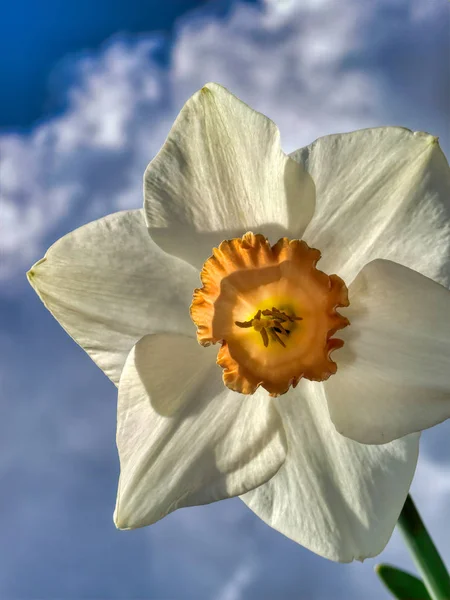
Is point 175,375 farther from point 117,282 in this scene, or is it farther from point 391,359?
point 391,359

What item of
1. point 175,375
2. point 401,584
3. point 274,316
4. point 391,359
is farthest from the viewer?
point 401,584

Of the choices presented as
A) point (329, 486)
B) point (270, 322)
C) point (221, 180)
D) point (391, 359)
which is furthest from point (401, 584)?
point (221, 180)

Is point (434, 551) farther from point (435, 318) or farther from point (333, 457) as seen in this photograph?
point (435, 318)

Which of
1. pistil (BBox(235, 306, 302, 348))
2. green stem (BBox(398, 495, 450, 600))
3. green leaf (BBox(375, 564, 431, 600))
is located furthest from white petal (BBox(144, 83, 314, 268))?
green leaf (BBox(375, 564, 431, 600))

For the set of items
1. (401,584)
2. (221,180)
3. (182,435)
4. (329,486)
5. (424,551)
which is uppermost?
(221,180)

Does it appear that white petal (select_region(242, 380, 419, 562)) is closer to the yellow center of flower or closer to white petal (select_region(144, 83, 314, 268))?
the yellow center of flower

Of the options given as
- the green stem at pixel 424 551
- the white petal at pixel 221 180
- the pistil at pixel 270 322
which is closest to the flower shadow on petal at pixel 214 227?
the white petal at pixel 221 180

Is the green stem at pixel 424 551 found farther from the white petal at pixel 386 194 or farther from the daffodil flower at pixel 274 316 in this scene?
the white petal at pixel 386 194
